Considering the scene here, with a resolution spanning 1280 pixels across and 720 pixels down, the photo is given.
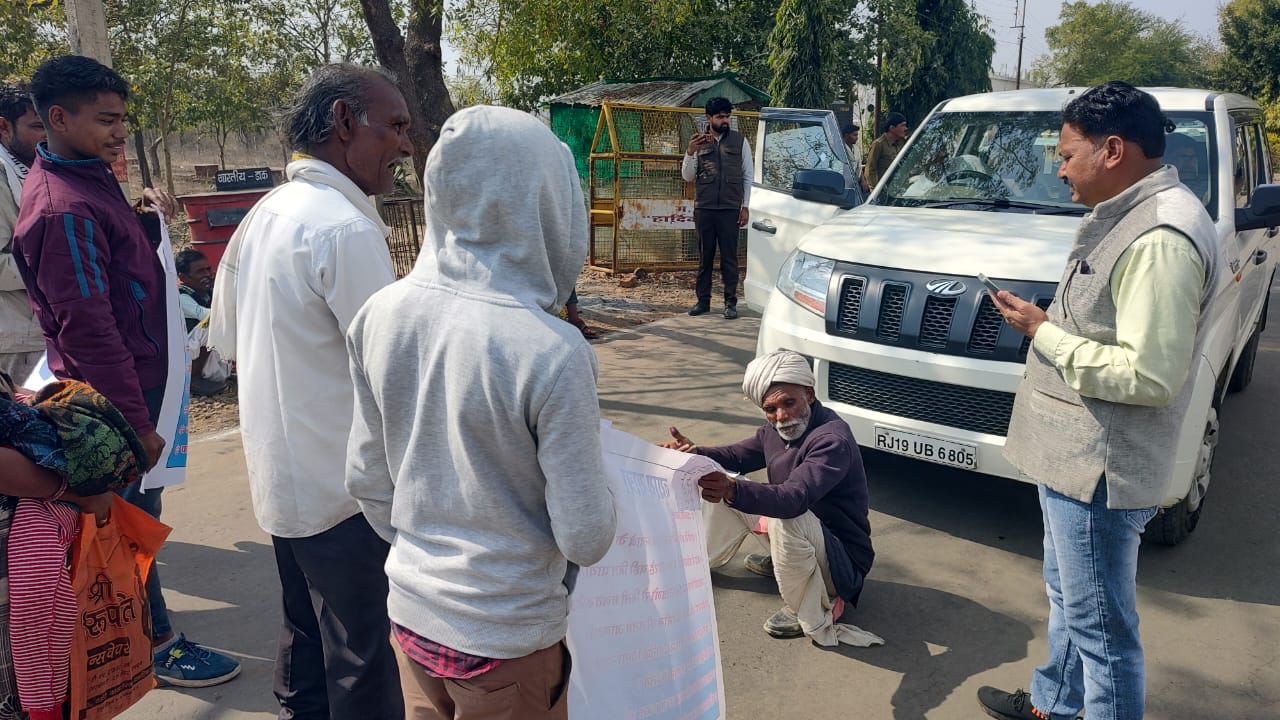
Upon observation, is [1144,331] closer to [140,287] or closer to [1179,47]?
[140,287]

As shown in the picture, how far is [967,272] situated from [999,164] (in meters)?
1.46

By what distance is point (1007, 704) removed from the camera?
2.84 meters

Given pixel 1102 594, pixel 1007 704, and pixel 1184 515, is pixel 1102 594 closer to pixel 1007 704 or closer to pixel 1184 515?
pixel 1007 704

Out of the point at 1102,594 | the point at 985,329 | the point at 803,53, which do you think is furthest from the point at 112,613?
the point at 803,53

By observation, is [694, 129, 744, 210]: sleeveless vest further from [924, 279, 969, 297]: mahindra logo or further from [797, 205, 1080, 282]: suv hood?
[924, 279, 969, 297]: mahindra logo

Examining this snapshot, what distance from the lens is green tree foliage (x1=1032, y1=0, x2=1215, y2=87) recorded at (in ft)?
202

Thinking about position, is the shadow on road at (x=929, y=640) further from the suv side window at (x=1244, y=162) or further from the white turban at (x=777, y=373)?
A: the suv side window at (x=1244, y=162)

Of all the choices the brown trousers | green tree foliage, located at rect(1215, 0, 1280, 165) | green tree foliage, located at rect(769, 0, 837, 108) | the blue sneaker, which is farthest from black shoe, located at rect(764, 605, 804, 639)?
green tree foliage, located at rect(1215, 0, 1280, 165)

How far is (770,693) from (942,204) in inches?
118

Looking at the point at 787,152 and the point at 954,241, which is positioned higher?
the point at 787,152

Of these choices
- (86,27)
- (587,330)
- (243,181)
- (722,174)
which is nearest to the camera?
(86,27)

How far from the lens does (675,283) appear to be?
1106 cm

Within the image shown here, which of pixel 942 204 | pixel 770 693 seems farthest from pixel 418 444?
pixel 942 204

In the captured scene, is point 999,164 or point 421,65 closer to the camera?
point 999,164
